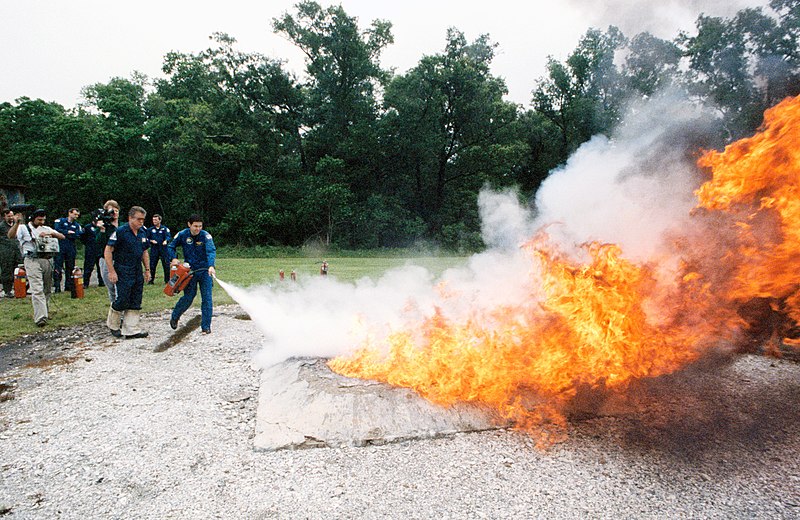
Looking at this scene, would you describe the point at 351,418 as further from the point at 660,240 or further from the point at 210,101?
the point at 210,101

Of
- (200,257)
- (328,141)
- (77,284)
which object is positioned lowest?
(77,284)

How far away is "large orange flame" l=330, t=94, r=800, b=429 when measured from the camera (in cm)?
436

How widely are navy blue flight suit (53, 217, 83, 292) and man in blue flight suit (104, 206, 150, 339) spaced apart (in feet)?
14.9

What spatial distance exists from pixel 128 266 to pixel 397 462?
6134 mm

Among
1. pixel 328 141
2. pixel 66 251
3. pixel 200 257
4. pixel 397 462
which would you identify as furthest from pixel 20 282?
pixel 328 141

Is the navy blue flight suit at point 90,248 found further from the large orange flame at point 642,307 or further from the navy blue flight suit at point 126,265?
the large orange flame at point 642,307

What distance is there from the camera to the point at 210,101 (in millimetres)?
35750

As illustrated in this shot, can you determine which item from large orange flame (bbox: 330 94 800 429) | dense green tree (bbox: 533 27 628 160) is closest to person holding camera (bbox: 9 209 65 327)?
large orange flame (bbox: 330 94 800 429)

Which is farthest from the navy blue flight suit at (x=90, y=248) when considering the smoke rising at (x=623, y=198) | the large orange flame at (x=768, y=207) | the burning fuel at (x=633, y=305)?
the large orange flame at (x=768, y=207)

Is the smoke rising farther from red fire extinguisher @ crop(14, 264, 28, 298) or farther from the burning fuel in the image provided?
red fire extinguisher @ crop(14, 264, 28, 298)

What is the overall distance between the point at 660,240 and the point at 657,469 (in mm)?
2551

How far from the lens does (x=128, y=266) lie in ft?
24.3

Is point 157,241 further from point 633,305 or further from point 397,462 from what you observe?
point 633,305

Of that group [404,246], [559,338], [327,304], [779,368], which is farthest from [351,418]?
[404,246]
